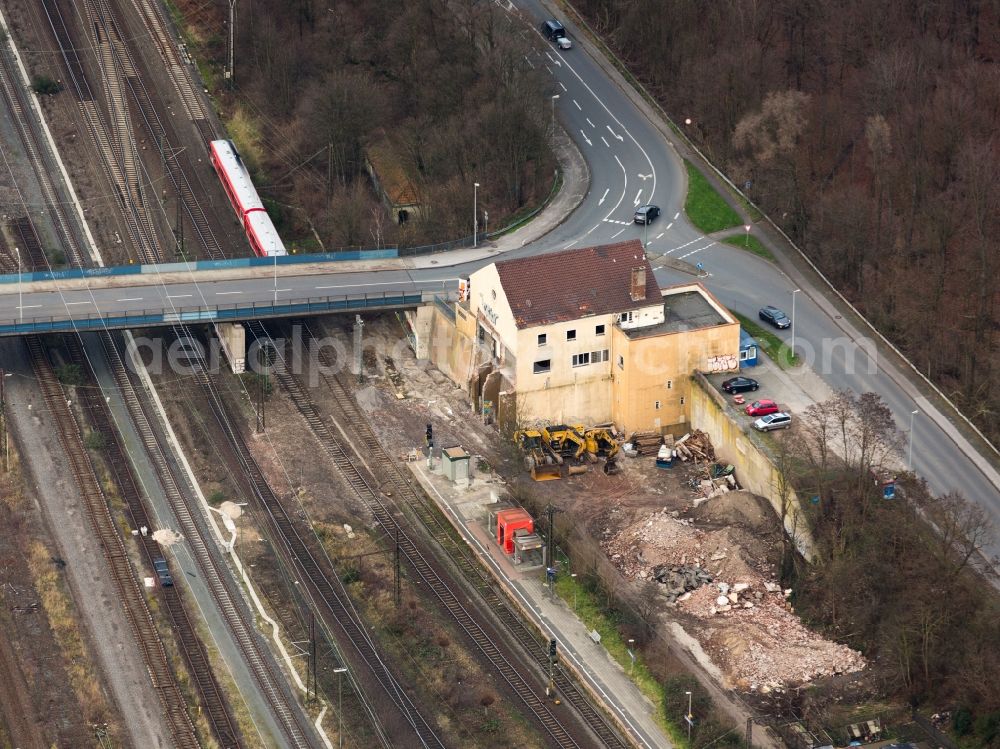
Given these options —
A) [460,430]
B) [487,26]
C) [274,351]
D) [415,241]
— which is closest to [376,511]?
[460,430]

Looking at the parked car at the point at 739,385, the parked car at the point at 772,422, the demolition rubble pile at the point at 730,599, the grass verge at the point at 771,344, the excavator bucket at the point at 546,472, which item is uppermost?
the grass verge at the point at 771,344

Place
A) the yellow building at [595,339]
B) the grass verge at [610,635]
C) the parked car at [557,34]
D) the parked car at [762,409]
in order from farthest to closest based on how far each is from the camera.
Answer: the parked car at [557,34]
the yellow building at [595,339]
the parked car at [762,409]
the grass verge at [610,635]

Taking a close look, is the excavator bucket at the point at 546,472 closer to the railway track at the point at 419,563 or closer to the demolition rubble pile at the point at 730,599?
the demolition rubble pile at the point at 730,599

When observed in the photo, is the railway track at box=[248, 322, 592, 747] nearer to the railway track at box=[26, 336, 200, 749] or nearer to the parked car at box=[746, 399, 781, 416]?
the railway track at box=[26, 336, 200, 749]

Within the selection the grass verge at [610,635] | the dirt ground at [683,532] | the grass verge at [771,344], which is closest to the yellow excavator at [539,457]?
the dirt ground at [683,532]

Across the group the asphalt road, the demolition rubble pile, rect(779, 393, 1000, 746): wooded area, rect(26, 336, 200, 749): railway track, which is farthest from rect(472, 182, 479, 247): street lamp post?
rect(779, 393, 1000, 746): wooded area

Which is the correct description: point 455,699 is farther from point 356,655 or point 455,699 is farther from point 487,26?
point 487,26
